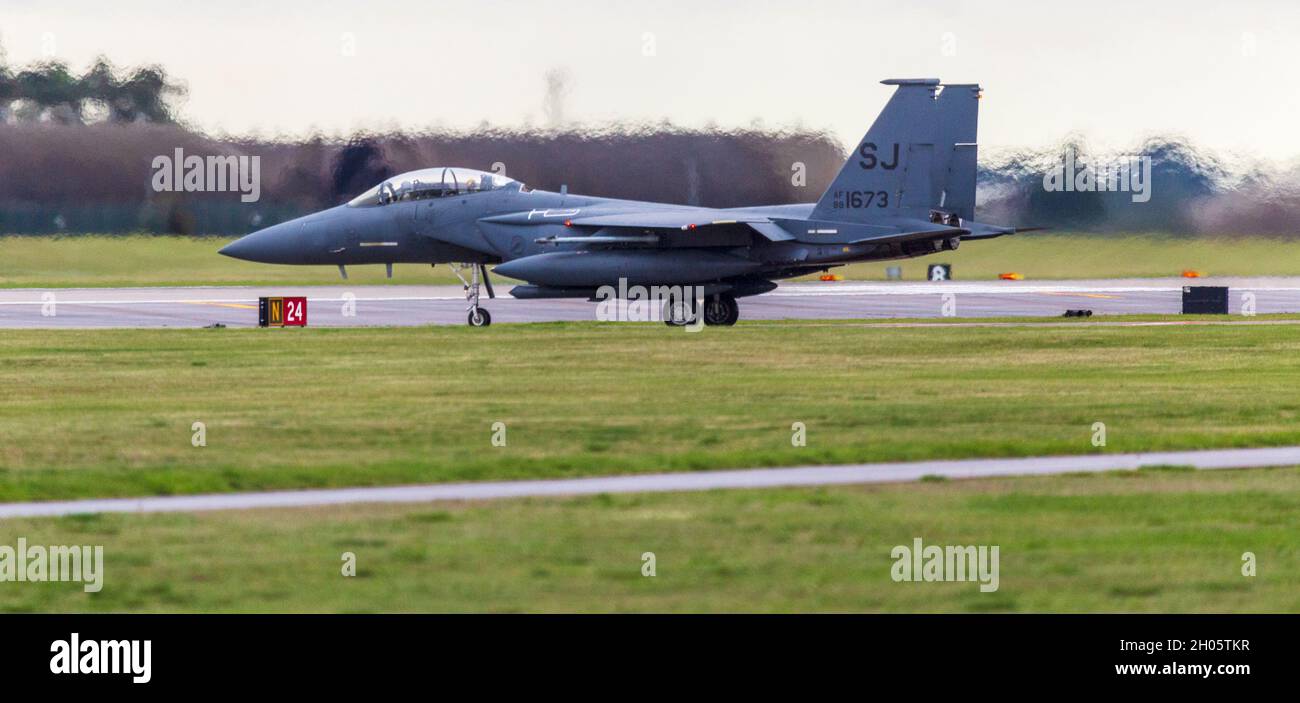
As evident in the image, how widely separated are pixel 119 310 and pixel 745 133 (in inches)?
611

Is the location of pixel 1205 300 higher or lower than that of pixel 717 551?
higher

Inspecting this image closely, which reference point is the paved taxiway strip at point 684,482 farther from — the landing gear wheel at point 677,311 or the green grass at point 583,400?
the landing gear wheel at point 677,311

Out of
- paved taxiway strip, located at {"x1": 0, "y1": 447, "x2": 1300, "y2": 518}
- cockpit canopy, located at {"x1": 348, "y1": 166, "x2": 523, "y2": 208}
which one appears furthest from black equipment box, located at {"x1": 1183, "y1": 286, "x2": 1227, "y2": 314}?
paved taxiway strip, located at {"x1": 0, "y1": 447, "x2": 1300, "y2": 518}

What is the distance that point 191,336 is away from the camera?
32.2 meters

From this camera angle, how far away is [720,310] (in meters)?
35.2

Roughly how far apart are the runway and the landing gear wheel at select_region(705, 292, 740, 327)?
363 centimetres

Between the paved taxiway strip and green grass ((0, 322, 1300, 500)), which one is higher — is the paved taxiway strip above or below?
below

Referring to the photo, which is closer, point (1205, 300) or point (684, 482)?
point (684, 482)

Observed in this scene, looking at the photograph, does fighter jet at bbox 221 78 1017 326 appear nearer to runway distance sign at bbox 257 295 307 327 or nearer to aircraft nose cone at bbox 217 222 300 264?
aircraft nose cone at bbox 217 222 300 264

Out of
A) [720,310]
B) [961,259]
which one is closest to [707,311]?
[720,310]

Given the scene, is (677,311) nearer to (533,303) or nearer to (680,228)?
(680,228)

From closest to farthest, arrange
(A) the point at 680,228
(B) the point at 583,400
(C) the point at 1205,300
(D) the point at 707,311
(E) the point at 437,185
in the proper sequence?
(B) the point at 583,400, (A) the point at 680,228, (E) the point at 437,185, (D) the point at 707,311, (C) the point at 1205,300

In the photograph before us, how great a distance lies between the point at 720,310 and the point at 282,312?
29.5 ft

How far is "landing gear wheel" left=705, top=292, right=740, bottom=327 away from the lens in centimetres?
3512
